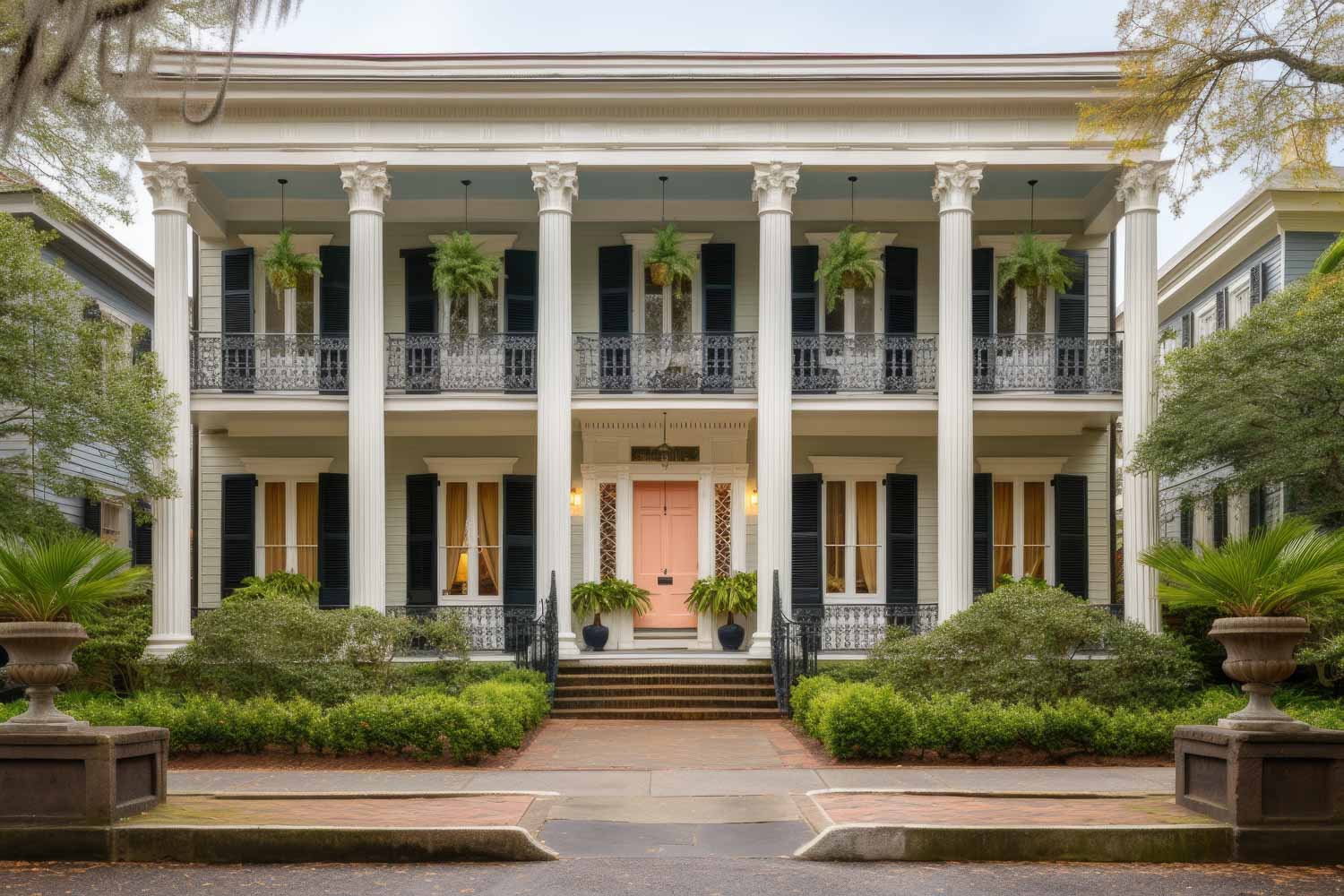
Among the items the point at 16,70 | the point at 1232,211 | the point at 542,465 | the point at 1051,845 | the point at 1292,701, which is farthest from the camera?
the point at 1232,211

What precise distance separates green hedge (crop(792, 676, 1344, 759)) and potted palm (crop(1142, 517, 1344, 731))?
13.0 feet

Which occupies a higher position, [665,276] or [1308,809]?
[665,276]

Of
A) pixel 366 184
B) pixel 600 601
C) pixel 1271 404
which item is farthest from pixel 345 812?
pixel 1271 404

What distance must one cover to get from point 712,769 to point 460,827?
4030mm

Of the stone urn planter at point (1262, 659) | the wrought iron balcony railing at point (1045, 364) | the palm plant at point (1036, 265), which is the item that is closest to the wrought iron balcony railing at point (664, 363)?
the wrought iron balcony railing at point (1045, 364)

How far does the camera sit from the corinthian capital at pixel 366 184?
18109mm

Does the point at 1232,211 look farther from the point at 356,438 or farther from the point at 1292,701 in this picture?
the point at 356,438

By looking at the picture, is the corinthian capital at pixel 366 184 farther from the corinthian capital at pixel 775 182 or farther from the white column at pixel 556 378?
the corinthian capital at pixel 775 182

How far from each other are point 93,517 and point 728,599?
10826mm

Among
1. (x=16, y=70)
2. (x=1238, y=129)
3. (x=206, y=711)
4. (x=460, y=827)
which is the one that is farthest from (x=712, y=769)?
(x=16, y=70)

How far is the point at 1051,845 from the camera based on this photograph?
806 cm

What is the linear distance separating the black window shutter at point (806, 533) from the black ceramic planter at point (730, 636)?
4.76 feet

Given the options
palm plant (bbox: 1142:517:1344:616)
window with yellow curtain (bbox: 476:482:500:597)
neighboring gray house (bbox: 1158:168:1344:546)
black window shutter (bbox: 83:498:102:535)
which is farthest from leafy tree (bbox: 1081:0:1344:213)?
black window shutter (bbox: 83:498:102:535)

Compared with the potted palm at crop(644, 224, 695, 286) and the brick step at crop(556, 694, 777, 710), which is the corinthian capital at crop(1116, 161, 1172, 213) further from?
the brick step at crop(556, 694, 777, 710)
